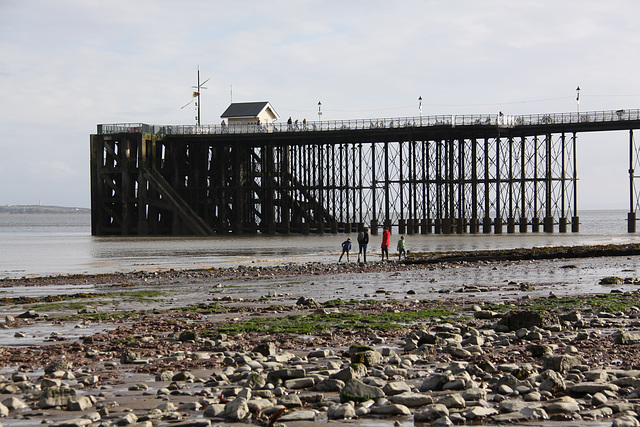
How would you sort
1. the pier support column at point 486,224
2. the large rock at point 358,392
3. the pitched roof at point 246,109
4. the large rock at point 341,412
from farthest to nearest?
the pitched roof at point 246,109, the pier support column at point 486,224, the large rock at point 358,392, the large rock at point 341,412

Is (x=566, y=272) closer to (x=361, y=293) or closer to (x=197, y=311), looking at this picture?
(x=361, y=293)

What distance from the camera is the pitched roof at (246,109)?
79375 millimetres

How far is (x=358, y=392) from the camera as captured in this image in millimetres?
7910

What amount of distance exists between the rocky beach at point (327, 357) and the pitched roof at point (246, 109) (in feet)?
193

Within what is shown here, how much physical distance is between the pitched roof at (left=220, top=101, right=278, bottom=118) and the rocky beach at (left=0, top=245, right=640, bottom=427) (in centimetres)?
5895

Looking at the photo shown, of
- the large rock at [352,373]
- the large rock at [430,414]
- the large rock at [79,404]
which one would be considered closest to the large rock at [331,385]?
the large rock at [352,373]

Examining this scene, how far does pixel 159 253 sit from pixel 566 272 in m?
25.2

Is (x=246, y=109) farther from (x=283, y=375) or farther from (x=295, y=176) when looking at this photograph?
(x=283, y=375)

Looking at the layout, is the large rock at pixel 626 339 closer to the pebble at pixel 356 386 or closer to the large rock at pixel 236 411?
the pebble at pixel 356 386

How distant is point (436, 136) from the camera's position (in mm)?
69125

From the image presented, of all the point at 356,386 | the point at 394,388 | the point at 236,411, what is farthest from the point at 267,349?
the point at 236,411

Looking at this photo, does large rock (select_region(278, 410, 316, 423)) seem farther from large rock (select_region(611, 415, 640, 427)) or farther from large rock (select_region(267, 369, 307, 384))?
large rock (select_region(611, 415, 640, 427))

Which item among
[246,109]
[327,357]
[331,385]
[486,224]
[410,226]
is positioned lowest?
[327,357]

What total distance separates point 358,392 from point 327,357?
8.55 feet
